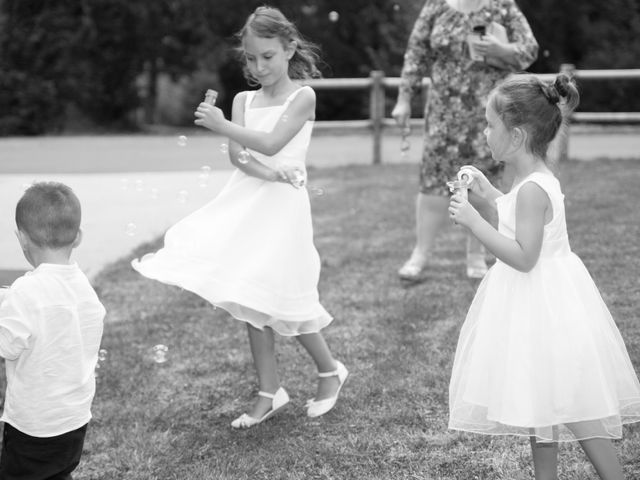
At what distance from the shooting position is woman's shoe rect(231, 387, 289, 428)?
3525 millimetres

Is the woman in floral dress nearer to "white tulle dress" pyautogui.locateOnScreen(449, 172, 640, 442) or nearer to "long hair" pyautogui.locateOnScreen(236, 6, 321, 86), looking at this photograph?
"long hair" pyautogui.locateOnScreen(236, 6, 321, 86)

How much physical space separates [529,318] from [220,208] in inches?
54.5

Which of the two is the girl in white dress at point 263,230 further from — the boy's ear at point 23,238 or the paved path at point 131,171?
the boy's ear at point 23,238

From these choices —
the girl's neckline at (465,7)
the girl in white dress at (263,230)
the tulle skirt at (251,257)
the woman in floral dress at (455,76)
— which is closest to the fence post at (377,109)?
the woman in floral dress at (455,76)

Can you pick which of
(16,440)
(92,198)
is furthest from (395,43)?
(16,440)

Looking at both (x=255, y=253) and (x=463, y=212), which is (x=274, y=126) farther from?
(x=463, y=212)

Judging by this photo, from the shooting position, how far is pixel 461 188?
2.65m

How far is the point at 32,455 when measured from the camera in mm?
2520

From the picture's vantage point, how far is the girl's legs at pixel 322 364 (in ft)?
12.0

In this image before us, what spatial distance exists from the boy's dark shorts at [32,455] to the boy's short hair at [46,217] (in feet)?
1.73

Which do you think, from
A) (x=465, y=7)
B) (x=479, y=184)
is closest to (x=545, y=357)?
(x=479, y=184)

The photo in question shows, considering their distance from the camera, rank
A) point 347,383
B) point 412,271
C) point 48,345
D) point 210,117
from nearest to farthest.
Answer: point 48,345 < point 210,117 < point 347,383 < point 412,271

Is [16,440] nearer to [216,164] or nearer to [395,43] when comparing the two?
[216,164]

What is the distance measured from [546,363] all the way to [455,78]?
3.03 m
